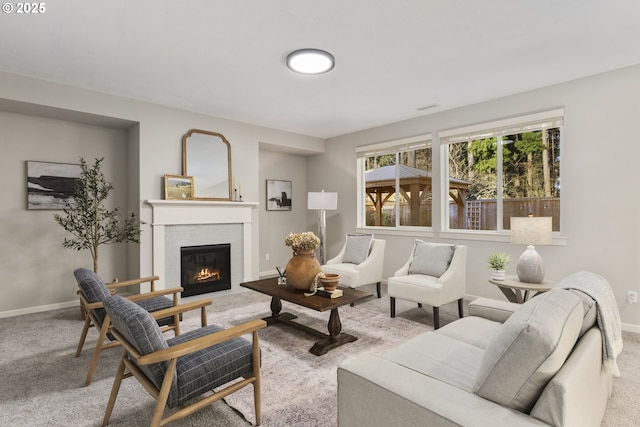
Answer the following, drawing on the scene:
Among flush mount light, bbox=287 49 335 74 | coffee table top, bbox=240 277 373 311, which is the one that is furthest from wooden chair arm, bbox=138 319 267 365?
flush mount light, bbox=287 49 335 74

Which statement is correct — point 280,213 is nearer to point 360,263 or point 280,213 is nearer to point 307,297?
point 360,263

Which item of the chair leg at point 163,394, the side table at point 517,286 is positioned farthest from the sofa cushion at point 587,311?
the chair leg at point 163,394

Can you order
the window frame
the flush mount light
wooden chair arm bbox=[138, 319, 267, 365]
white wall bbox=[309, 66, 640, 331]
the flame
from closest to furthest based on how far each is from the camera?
wooden chair arm bbox=[138, 319, 267, 365] < the flush mount light < white wall bbox=[309, 66, 640, 331] < the flame < the window frame

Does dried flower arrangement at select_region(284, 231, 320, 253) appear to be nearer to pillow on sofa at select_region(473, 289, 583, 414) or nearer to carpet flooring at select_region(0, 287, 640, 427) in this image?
carpet flooring at select_region(0, 287, 640, 427)

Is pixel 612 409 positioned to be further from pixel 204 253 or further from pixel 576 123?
pixel 204 253

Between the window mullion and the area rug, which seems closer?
the area rug

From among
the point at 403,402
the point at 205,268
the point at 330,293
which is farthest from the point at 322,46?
the point at 205,268

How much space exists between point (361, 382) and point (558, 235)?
11.4ft

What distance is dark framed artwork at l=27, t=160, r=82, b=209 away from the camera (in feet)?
12.9

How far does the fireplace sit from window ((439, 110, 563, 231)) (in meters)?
3.34

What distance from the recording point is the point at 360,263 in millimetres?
4488

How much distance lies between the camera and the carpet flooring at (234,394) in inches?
75.9

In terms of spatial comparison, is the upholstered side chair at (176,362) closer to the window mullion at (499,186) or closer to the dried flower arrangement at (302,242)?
the dried flower arrangement at (302,242)

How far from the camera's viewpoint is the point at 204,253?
15.6ft
